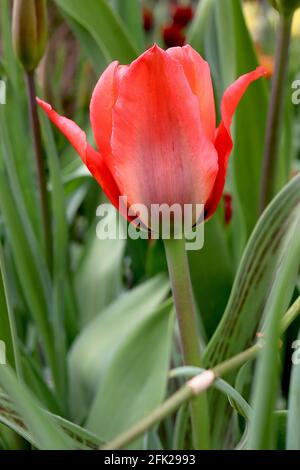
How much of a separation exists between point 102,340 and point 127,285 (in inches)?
6.7

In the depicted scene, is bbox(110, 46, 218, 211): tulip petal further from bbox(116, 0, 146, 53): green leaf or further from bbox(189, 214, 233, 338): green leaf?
bbox(116, 0, 146, 53): green leaf

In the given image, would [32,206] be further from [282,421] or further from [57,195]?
[282,421]

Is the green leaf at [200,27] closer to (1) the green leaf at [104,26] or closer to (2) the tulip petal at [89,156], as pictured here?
(1) the green leaf at [104,26]

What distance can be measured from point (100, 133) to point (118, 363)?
0.71 feet

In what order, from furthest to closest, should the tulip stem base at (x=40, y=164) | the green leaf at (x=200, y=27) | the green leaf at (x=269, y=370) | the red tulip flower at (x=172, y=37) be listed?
the red tulip flower at (x=172, y=37) < the green leaf at (x=200, y=27) < the tulip stem base at (x=40, y=164) < the green leaf at (x=269, y=370)

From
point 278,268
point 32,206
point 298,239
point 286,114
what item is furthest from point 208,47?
point 298,239

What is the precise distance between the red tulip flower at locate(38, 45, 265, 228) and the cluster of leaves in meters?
0.08

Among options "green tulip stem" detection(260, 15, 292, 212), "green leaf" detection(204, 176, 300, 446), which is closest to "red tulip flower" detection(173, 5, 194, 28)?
"green tulip stem" detection(260, 15, 292, 212)

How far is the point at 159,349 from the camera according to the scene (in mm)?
466

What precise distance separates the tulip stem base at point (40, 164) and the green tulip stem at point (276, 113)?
15 cm

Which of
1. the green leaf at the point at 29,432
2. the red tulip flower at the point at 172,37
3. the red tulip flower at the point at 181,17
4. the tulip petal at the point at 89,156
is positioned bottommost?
the green leaf at the point at 29,432

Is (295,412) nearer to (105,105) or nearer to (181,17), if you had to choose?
(105,105)

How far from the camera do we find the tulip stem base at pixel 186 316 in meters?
0.31

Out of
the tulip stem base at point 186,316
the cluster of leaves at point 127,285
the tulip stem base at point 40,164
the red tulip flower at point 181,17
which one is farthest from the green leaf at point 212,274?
the red tulip flower at point 181,17
